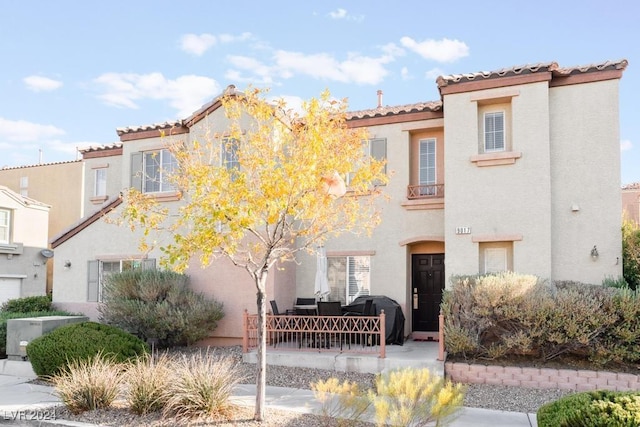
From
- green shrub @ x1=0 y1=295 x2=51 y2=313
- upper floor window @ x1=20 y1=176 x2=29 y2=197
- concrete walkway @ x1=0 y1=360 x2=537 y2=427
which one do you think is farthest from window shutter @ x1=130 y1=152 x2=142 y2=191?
upper floor window @ x1=20 y1=176 x2=29 y2=197

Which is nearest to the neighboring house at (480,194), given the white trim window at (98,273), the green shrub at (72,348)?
the green shrub at (72,348)

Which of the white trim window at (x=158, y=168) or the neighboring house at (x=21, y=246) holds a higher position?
the white trim window at (x=158, y=168)

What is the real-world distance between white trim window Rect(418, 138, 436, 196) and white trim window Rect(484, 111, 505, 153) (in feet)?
6.09

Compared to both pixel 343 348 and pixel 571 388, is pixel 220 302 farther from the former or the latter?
pixel 571 388

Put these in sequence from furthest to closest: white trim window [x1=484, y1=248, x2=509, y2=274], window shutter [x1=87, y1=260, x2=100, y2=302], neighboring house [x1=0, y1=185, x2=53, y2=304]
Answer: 1. neighboring house [x1=0, y1=185, x2=53, y2=304]
2. window shutter [x1=87, y1=260, x2=100, y2=302]
3. white trim window [x1=484, y1=248, x2=509, y2=274]

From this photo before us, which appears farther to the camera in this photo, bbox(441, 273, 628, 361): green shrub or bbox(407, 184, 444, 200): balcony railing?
bbox(407, 184, 444, 200): balcony railing

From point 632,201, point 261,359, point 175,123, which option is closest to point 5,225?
point 175,123

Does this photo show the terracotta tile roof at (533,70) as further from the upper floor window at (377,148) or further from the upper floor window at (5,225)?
the upper floor window at (5,225)

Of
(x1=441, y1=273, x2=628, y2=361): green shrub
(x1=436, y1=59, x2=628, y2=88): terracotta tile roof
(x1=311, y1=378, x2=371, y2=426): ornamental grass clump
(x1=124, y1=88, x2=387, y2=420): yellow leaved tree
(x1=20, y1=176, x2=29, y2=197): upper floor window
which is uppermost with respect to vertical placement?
(x1=436, y1=59, x2=628, y2=88): terracotta tile roof

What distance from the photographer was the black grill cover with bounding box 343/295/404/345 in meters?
13.7

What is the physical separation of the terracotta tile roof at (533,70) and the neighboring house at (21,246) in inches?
814

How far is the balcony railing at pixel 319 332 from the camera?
12.4m

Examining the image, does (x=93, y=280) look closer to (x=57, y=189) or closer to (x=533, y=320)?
(x=533, y=320)

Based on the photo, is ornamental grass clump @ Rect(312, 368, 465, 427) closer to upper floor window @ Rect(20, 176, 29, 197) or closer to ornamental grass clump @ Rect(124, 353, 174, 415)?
ornamental grass clump @ Rect(124, 353, 174, 415)
